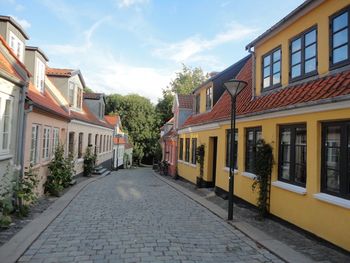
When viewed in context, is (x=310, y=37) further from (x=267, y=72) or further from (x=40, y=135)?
(x=40, y=135)

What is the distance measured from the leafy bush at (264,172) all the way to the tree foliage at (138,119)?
46.3 m

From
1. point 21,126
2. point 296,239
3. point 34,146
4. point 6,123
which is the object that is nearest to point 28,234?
point 6,123

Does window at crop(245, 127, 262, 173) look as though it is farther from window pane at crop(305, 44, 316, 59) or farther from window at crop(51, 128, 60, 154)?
window at crop(51, 128, 60, 154)

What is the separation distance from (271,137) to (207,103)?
30.1 feet

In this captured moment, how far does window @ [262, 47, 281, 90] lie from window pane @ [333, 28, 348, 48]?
8.52 ft

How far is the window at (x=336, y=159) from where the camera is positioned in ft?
21.3

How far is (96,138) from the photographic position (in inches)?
1038

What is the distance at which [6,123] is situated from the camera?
8.88 metres

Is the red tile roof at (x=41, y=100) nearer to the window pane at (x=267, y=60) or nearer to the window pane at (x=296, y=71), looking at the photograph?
the window pane at (x=267, y=60)

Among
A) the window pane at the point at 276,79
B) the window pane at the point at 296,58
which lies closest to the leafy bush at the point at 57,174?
the window pane at the point at 276,79

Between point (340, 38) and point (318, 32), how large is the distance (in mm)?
827

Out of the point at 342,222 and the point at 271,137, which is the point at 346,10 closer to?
the point at 271,137

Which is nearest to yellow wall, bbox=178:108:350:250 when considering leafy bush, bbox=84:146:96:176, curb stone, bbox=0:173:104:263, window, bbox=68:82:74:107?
curb stone, bbox=0:173:104:263

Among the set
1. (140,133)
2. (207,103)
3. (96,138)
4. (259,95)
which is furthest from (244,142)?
(140,133)
